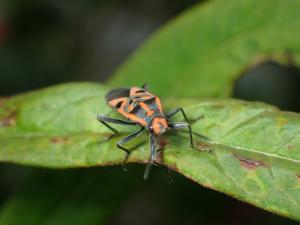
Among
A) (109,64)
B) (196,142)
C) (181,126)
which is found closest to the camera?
(196,142)

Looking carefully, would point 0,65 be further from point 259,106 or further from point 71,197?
point 259,106

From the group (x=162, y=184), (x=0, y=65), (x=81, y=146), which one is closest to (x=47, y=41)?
(x=0, y=65)

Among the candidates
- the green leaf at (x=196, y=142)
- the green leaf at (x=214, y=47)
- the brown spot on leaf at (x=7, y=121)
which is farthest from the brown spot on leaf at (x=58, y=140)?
the green leaf at (x=214, y=47)

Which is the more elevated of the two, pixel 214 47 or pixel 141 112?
pixel 214 47

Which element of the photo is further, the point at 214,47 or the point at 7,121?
the point at 214,47

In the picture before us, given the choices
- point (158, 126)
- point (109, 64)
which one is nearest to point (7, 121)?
point (158, 126)

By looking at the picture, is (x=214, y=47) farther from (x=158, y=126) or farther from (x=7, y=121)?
(x=7, y=121)

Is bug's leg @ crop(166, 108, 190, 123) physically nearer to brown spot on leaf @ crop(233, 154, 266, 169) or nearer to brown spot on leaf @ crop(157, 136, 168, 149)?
brown spot on leaf @ crop(157, 136, 168, 149)

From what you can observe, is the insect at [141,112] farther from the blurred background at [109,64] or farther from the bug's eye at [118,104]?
the blurred background at [109,64]
